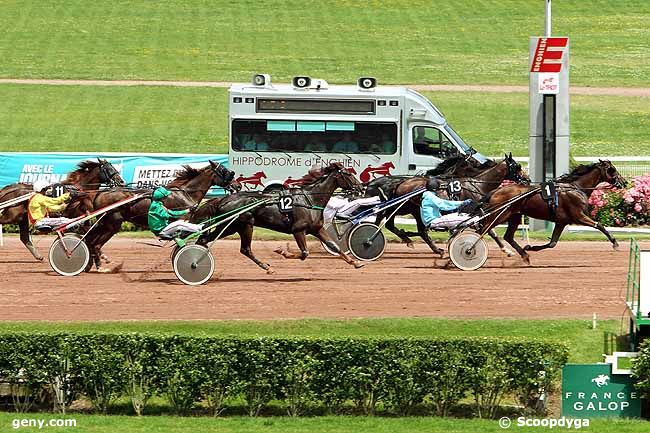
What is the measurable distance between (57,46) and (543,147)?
29038 mm

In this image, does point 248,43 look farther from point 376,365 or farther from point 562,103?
point 376,365

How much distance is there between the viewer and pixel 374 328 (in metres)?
16.8

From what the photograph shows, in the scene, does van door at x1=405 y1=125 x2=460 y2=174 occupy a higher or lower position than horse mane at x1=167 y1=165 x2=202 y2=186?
higher

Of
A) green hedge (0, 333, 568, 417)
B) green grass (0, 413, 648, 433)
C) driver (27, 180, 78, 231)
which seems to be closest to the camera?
green grass (0, 413, 648, 433)

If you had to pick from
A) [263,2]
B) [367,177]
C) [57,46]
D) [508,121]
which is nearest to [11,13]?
[57,46]

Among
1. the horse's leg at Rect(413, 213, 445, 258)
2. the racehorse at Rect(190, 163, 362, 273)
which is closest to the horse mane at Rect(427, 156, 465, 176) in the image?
the horse's leg at Rect(413, 213, 445, 258)

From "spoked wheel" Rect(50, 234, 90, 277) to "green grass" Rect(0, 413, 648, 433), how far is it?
19.4 feet

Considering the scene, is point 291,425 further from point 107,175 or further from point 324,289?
point 107,175

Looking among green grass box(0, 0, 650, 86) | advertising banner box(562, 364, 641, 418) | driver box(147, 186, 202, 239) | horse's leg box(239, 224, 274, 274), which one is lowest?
advertising banner box(562, 364, 641, 418)

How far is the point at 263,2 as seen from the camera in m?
58.2

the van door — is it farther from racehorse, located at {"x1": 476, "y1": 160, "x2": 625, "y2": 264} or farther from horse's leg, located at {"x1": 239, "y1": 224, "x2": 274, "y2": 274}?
horse's leg, located at {"x1": 239, "y1": 224, "x2": 274, "y2": 274}

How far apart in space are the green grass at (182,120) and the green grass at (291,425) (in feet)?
76.2

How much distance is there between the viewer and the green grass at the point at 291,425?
13.9 metres

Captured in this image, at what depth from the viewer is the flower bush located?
1035 inches
